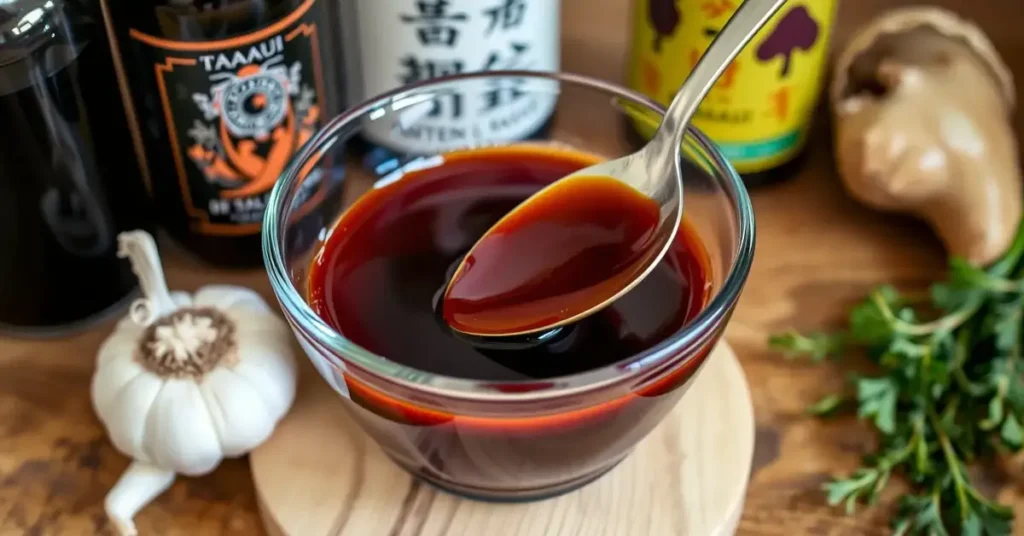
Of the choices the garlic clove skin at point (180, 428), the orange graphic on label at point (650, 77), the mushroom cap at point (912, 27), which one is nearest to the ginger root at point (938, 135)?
the mushroom cap at point (912, 27)

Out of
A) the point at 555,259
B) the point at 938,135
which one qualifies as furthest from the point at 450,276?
the point at 938,135

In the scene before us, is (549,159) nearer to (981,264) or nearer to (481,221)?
(481,221)

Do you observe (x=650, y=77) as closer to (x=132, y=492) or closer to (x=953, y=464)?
(x=953, y=464)

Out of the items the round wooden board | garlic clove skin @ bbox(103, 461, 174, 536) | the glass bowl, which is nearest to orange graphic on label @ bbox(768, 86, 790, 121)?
the glass bowl

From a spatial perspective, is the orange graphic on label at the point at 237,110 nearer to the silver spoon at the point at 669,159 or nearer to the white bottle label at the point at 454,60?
the white bottle label at the point at 454,60

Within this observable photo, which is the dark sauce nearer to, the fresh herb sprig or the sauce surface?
the sauce surface
